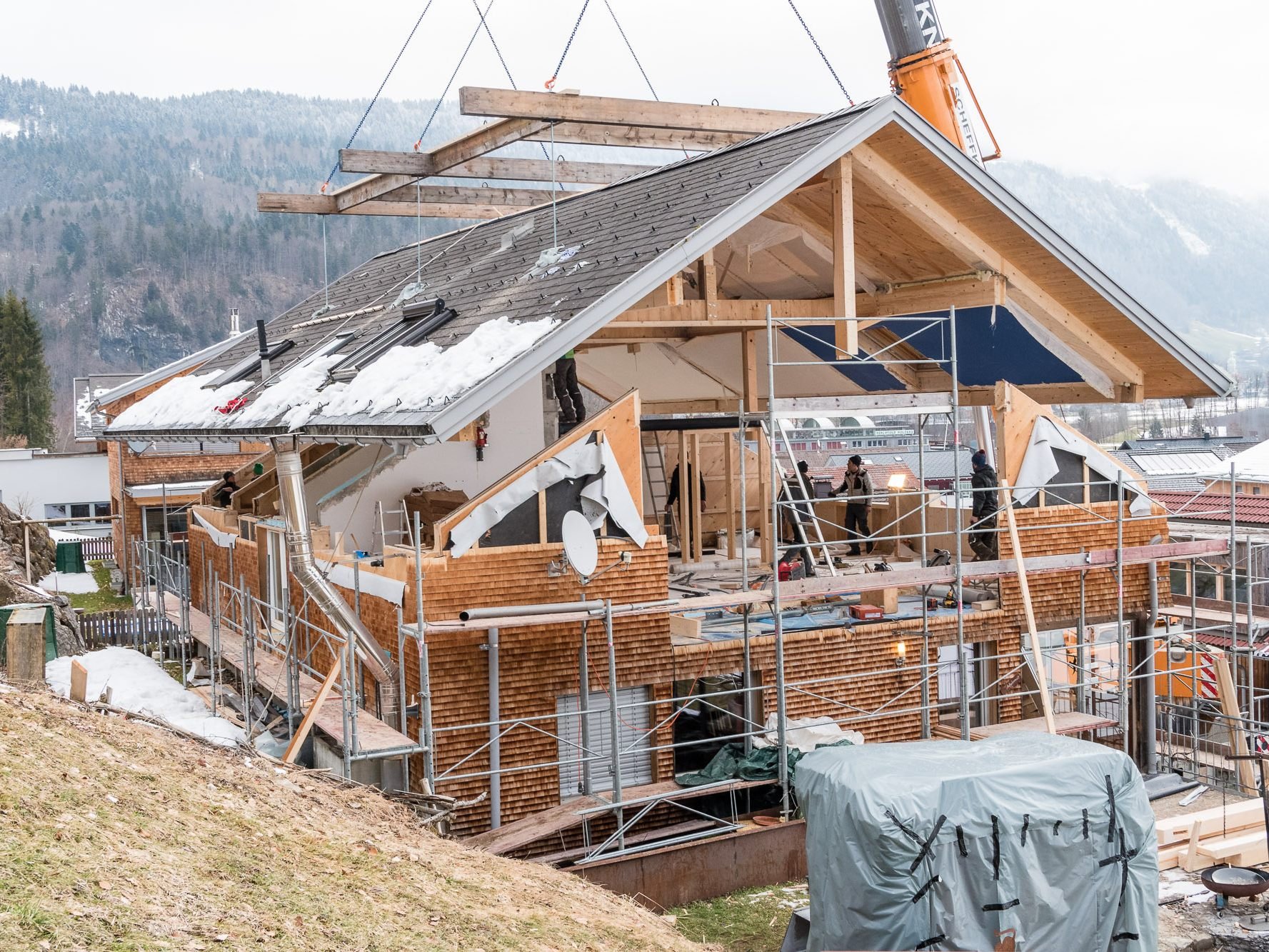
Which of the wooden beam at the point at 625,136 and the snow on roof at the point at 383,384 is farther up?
the wooden beam at the point at 625,136

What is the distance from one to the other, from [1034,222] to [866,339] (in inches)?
196

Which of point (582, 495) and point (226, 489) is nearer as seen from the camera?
point (582, 495)

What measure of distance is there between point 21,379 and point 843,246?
215ft

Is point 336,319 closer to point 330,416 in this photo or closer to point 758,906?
point 330,416

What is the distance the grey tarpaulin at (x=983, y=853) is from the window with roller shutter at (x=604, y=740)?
3.73 m

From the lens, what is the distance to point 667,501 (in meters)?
21.8

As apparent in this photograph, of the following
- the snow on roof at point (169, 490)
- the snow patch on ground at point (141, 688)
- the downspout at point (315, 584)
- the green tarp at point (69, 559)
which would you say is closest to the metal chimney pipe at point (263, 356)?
the downspout at point (315, 584)

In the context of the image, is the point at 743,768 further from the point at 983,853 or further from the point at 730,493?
the point at 730,493

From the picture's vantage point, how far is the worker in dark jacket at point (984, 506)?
17141 mm

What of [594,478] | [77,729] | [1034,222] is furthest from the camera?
[1034,222]

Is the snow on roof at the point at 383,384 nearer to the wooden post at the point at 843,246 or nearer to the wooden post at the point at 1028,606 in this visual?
the wooden post at the point at 843,246

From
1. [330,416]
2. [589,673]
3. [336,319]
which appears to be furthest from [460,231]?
[589,673]

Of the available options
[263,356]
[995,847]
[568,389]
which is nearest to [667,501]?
[568,389]

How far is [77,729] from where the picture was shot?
372 inches
